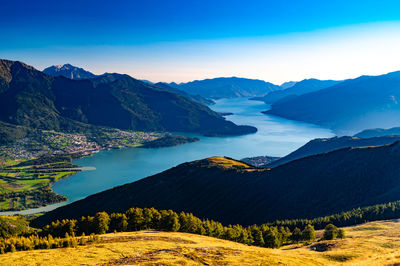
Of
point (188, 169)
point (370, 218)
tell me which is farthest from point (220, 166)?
point (370, 218)

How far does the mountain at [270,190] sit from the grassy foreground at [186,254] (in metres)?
60.8

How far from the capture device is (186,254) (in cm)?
4181

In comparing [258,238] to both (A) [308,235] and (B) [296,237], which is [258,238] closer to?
(B) [296,237]

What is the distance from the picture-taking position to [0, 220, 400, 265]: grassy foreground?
38219 millimetres

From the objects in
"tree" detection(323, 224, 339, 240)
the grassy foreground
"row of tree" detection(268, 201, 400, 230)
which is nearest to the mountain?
"row of tree" detection(268, 201, 400, 230)

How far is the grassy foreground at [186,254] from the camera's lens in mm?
38219

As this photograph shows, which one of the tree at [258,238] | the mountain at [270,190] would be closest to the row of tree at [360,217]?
the tree at [258,238]

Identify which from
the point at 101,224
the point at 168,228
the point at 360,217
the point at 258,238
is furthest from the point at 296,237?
the point at 101,224

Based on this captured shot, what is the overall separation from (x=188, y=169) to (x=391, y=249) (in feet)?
437

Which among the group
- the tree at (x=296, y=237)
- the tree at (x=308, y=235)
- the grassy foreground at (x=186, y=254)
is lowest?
the tree at (x=296, y=237)

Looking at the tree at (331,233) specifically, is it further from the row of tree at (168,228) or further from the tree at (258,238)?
the tree at (258,238)

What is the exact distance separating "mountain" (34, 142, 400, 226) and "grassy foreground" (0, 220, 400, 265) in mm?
60849

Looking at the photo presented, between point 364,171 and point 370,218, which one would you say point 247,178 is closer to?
point 364,171

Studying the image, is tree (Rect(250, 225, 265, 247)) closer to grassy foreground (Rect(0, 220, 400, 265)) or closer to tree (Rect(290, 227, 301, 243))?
tree (Rect(290, 227, 301, 243))
